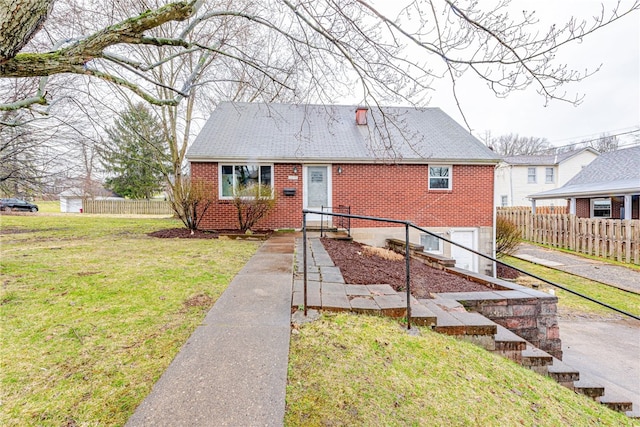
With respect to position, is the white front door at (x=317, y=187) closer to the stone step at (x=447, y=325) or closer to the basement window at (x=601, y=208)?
the stone step at (x=447, y=325)

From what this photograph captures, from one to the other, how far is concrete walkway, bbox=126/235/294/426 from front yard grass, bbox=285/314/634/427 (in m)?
0.13

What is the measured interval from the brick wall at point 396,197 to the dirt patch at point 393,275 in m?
4.13

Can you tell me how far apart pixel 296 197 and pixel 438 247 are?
5.50 metres

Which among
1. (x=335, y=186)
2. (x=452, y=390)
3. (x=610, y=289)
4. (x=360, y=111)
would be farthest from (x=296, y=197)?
(x=610, y=289)

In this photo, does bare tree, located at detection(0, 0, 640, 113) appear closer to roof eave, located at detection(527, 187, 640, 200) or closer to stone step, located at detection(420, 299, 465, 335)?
stone step, located at detection(420, 299, 465, 335)

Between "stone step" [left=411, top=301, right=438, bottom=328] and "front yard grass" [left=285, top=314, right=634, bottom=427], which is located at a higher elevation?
"stone step" [left=411, top=301, right=438, bottom=328]

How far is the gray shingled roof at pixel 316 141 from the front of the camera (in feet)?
31.9

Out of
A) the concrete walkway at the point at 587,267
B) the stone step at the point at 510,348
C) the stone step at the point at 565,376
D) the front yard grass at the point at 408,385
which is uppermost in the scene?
the front yard grass at the point at 408,385

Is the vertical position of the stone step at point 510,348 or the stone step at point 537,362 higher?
the stone step at point 510,348

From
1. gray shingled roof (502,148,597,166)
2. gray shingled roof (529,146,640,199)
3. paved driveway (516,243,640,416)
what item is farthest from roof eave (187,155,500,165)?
gray shingled roof (502,148,597,166)

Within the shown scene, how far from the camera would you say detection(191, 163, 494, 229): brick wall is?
10031 millimetres

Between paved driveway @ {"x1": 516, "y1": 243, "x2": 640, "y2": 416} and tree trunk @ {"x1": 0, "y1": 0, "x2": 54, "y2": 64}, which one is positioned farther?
paved driveway @ {"x1": 516, "y1": 243, "x2": 640, "y2": 416}

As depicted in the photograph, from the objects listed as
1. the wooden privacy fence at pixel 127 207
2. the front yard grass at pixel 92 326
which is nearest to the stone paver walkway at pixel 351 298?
the front yard grass at pixel 92 326

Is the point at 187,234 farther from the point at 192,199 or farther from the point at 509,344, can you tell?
the point at 509,344
